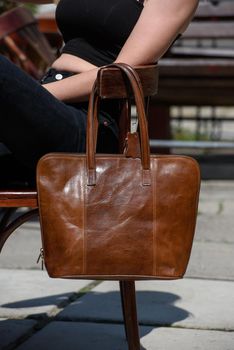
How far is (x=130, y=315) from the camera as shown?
248 cm

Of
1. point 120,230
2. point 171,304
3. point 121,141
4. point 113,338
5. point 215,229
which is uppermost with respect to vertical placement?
point 121,141

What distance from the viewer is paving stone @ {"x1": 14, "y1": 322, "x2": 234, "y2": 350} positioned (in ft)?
8.89

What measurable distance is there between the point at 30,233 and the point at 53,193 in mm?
2648

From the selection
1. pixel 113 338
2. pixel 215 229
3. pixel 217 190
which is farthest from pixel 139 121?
pixel 217 190

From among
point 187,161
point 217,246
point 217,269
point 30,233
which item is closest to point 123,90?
point 187,161

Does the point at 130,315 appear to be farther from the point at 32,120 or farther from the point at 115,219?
the point at 32,120

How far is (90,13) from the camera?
8.00 ft

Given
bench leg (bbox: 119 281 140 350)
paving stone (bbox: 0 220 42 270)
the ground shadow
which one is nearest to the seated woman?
bench leg (bbox: 119 281 140 350)

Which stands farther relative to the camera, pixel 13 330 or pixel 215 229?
pixel 215 229

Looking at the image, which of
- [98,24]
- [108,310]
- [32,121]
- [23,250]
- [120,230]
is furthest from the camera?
[23,250]

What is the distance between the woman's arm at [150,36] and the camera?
2.30 metres

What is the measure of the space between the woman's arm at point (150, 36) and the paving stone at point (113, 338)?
84 cm

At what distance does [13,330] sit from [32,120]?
95 cm

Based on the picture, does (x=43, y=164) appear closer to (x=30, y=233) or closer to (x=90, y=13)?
(x=90, y=13)
